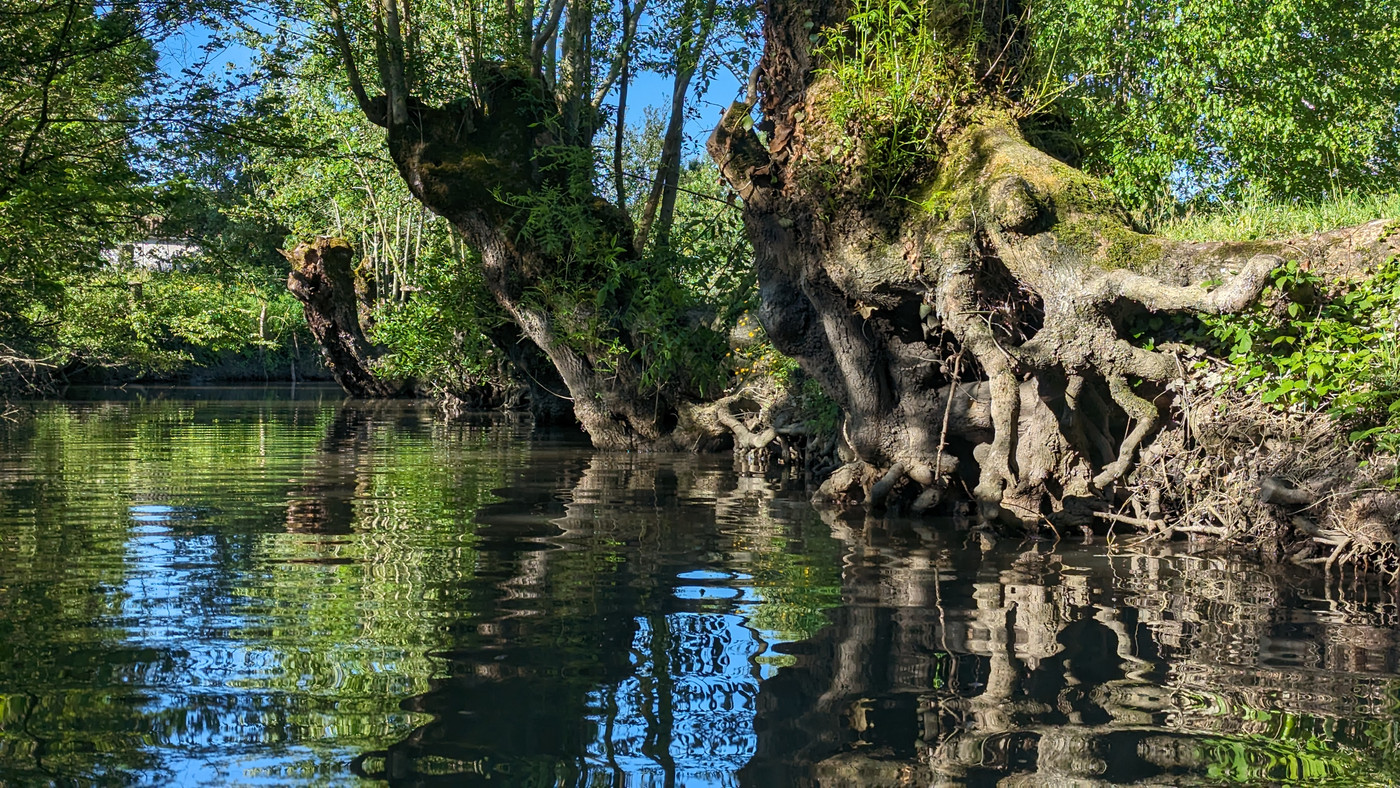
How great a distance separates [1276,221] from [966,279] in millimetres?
2608

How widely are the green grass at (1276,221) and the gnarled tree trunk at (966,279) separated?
88cm

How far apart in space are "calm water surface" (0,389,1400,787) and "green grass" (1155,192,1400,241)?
291 cm

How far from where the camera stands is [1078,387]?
8.21m

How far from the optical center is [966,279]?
838 cm

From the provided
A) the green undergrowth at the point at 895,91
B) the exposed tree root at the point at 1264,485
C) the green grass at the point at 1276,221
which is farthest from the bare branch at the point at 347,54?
the exposed tree root at the point at 1264,485

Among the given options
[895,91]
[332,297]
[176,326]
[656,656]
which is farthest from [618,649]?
[176,326]

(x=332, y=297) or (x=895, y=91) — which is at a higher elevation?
(x=332, y=297)

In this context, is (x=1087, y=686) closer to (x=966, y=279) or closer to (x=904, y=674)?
(x=904, y=674)

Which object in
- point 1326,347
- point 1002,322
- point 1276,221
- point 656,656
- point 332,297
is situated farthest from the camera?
point 332,297

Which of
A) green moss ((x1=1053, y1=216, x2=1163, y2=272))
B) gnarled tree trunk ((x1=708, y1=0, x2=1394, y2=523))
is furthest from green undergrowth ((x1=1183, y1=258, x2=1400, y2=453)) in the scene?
green moss ((x1=1053, y1=216, x2=1163, y2=272))

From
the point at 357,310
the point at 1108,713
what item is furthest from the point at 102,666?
the point at 357,310

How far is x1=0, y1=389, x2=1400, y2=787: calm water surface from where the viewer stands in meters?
3.12

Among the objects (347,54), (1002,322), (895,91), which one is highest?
(347,54)

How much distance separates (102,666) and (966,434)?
692 centimetres
